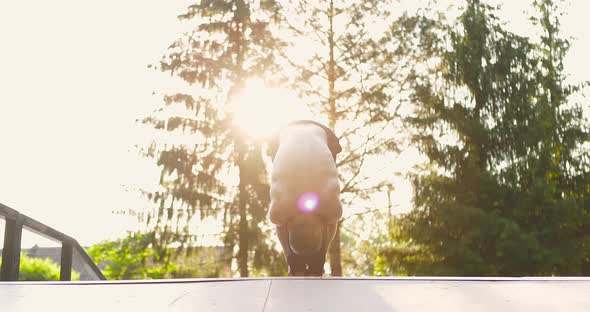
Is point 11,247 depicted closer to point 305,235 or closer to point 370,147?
point 305,235

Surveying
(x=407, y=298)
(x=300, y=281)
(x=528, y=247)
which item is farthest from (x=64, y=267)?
(x=528, y=247)

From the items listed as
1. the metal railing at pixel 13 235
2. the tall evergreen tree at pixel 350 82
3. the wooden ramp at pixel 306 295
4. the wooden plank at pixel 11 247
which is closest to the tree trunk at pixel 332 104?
the tall evergreen tree at pixel 350 82

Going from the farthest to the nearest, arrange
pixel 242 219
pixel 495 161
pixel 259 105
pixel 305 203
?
pixel 495 161
pixel 259 105
pixel 242 219
pixel 305 203

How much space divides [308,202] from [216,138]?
1244 cm

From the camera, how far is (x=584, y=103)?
17.5 meters

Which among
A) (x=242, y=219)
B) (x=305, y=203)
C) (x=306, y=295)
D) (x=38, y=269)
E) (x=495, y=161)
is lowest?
(x=306, y=295)

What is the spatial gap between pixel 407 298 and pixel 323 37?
15159 mm

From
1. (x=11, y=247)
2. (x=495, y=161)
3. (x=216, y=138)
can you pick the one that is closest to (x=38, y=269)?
(x=11, y=247)

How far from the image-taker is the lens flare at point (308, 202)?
159 inches

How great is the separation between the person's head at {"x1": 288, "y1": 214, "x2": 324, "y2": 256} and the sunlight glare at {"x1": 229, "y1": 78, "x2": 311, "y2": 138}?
11.4 meters

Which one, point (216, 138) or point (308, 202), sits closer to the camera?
point (308, 202)

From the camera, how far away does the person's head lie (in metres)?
4.04

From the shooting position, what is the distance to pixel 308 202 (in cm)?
406

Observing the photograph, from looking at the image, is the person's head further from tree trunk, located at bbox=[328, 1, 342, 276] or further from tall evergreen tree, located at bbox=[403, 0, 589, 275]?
tall evergreen tree, located at bbox=[403, 0, 589, 275]
